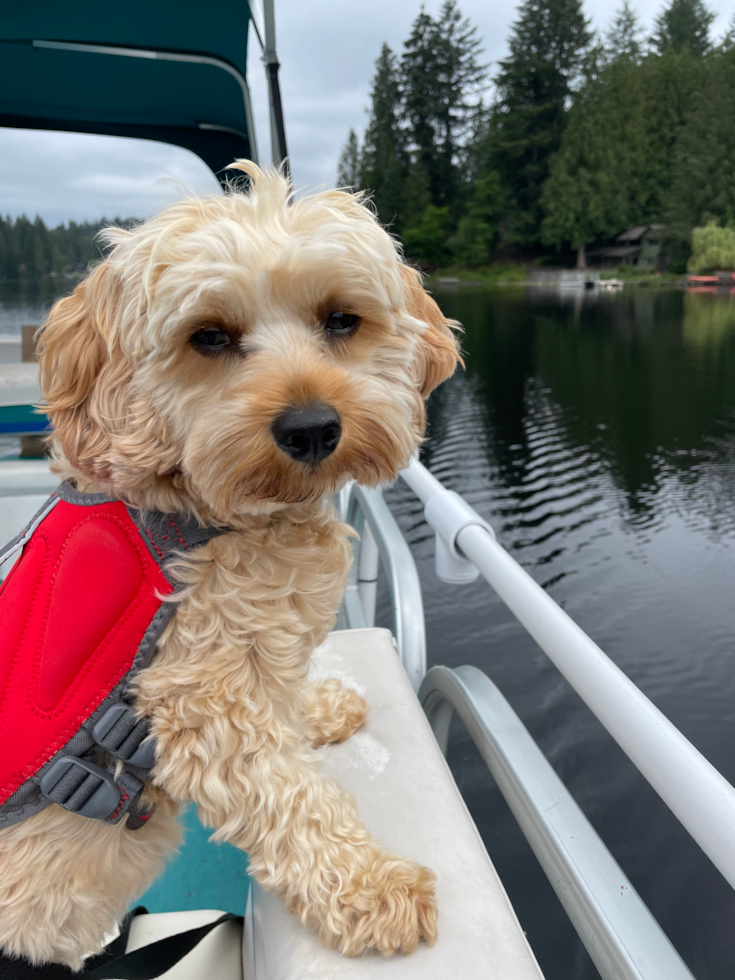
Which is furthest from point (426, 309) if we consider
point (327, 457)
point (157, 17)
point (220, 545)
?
point (157, 17)

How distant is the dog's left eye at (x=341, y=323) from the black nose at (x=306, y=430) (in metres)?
0.23

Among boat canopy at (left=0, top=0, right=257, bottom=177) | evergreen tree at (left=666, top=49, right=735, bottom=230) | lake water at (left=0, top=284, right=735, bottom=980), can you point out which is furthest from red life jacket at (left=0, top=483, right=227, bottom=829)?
evergreen tree at (left=666, top=49, right=735, bottom=230)

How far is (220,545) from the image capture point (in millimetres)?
1108

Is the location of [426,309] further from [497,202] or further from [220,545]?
[497,202]

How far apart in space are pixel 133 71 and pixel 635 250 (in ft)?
123

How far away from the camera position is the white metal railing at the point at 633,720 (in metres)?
0.63

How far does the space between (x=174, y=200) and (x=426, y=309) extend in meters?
0.58

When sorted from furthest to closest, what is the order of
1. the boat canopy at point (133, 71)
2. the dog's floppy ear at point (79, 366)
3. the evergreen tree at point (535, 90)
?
the evergreen tree at point (535, 90) → the boat canopy at point (133, 71) → the dog's floppy ear at point (79, 366)

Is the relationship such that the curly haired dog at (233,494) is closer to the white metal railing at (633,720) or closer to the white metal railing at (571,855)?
the white metal railing at (571,855)

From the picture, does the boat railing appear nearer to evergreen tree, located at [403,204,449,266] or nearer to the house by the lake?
the house by the lake

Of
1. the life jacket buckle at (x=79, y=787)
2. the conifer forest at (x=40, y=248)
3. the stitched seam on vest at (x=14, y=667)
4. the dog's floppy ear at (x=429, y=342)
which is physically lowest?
the life jacket buckle at (x=79, y=787)

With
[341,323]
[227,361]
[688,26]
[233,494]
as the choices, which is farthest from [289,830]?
[688,26]

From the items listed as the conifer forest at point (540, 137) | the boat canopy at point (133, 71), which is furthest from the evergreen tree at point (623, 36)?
the boat canopy at point (133, 71)

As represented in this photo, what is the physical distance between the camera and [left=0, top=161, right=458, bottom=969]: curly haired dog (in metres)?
1.04
